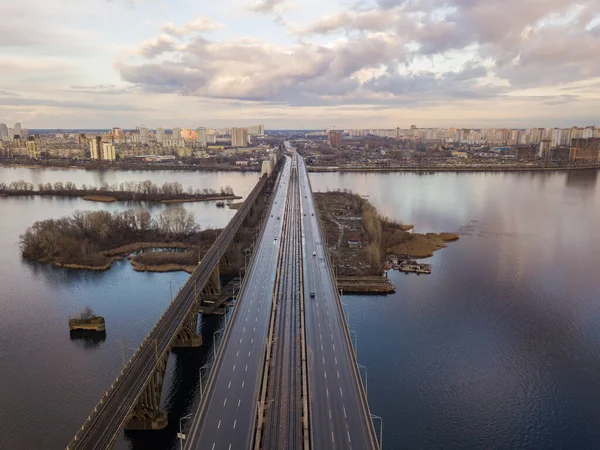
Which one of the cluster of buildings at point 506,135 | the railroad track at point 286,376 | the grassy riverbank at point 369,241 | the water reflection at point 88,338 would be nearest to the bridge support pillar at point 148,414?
the railroad track at point 286,376

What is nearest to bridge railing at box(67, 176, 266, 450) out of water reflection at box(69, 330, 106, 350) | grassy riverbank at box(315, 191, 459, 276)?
water reflection at box(69, 330, 106, 350)

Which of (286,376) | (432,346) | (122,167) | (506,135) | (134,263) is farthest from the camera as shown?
(506,135)

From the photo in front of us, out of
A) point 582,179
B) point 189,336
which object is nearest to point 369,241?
point 189,336

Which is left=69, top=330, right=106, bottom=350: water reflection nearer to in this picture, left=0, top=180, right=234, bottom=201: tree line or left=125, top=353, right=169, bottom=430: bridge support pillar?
left=125, top=353, right=169, bottom=430: bridge support pillar

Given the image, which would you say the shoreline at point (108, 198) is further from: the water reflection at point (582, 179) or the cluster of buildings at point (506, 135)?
the cluster of buildings at point (506, 135)

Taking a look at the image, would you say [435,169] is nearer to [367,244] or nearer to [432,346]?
[367,244]

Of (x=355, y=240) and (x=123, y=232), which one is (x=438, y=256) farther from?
(x=123, y=232)
